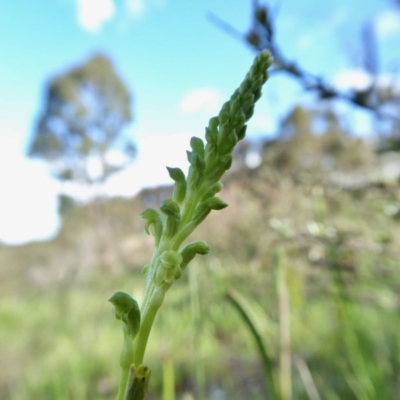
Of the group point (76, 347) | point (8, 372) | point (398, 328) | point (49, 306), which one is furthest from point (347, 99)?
point (49, 306)

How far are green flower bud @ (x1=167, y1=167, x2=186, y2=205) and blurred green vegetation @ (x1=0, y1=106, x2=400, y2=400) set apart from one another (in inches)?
16.0

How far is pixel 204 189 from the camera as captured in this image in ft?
0.64

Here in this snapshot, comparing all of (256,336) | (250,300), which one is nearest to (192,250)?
(256,336)

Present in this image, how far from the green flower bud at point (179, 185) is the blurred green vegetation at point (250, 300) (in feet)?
1.33

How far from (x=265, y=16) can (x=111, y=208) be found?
7.95m

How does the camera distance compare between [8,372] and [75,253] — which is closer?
[8,372]

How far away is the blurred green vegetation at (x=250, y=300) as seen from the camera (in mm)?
1047

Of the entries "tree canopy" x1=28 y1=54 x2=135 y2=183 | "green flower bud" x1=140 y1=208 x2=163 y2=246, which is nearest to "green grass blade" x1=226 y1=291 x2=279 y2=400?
"green flower bud" x1=140 y1=208 x2=163 y2=246

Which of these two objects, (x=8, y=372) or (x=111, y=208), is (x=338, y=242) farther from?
(x=111, y=208)

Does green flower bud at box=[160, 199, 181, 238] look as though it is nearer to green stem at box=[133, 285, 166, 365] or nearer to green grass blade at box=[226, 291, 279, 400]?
green stem at box=[133, 285, 166, 365]

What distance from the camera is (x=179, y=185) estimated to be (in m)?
0.20

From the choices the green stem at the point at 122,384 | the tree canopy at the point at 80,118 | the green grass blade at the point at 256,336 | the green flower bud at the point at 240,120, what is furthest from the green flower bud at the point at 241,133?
the tree canopy at the point at 80,118

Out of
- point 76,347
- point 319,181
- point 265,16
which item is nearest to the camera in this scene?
point 265,16

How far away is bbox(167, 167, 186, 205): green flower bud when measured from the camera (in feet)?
0.64
